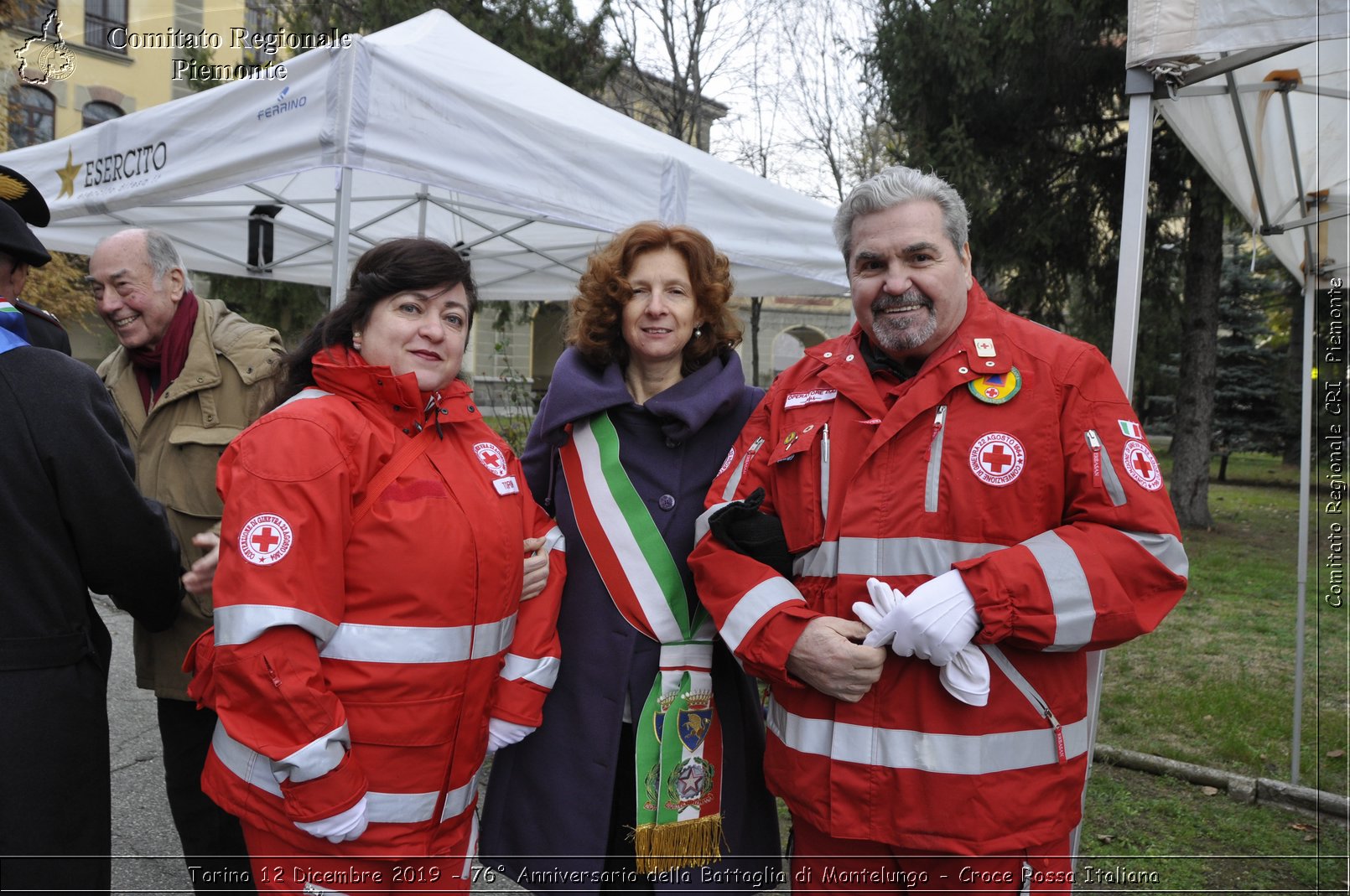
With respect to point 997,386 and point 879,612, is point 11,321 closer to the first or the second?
point 879,612

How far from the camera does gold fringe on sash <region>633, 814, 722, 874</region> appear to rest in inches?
86.8

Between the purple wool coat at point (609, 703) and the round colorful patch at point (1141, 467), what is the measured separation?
95 centimetres

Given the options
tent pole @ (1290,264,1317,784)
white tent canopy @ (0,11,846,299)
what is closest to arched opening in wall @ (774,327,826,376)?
tent pole @ (1290,264,1317,784)

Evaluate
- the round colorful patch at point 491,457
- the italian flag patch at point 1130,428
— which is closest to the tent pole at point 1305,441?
the italian flag patch at point 1130,428

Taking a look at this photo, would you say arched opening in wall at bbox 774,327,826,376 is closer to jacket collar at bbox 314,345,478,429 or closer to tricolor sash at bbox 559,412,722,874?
tricolor sash at bbox 559,412,722,874

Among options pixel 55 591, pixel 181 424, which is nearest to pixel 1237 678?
pixel 181 424

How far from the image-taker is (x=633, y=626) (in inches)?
90.0

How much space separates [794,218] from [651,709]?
307 centimetres

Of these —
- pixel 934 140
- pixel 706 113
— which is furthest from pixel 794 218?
pixel 706 113

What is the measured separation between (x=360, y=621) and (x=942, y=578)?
3.63 ft

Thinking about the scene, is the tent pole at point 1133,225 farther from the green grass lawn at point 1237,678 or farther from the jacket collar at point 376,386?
the jacket collar at point 376,386

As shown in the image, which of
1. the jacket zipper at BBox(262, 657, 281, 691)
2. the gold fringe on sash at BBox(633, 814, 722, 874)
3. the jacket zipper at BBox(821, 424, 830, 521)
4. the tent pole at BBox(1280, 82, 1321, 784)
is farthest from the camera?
the tent pole at BBox(1280, 82, 1321, 784)

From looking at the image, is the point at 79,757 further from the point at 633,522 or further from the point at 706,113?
the point at 706,113

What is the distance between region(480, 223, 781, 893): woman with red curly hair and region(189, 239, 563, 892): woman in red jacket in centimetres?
19
